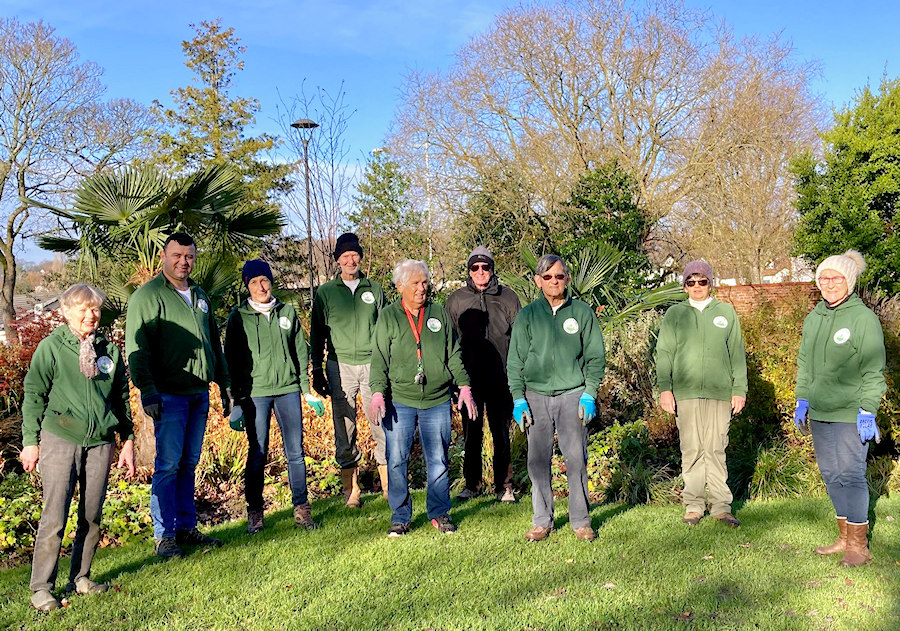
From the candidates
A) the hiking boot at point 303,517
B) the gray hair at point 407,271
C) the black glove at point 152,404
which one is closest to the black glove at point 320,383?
the hiking boot at point 303,517

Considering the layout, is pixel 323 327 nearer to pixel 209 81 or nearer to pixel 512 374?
pixel 512 374

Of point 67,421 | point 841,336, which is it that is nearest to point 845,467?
point 841,336

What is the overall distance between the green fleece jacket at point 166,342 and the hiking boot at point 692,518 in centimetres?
350

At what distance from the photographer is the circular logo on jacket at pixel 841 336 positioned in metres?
4.41

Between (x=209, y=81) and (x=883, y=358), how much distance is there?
776 inches

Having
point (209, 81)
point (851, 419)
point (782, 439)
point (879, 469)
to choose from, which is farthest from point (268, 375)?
point (209, 81)

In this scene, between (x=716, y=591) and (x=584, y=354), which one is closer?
(x=716, y=591)

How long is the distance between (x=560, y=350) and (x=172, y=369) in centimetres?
250

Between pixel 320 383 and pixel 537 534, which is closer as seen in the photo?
pixel 537 534

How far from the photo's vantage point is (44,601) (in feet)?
12.7

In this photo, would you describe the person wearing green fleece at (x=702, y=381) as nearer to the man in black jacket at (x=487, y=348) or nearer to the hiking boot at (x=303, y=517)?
the man in black jacket at (x=487, y=348)

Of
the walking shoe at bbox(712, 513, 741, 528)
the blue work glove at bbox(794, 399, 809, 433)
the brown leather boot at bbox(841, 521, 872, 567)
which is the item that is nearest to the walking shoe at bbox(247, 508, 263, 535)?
the walking shoe at bbox(712, 513, 741, 528)

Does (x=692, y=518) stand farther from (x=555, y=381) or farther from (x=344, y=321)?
(x=344, y=321)

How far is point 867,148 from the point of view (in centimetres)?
1116
